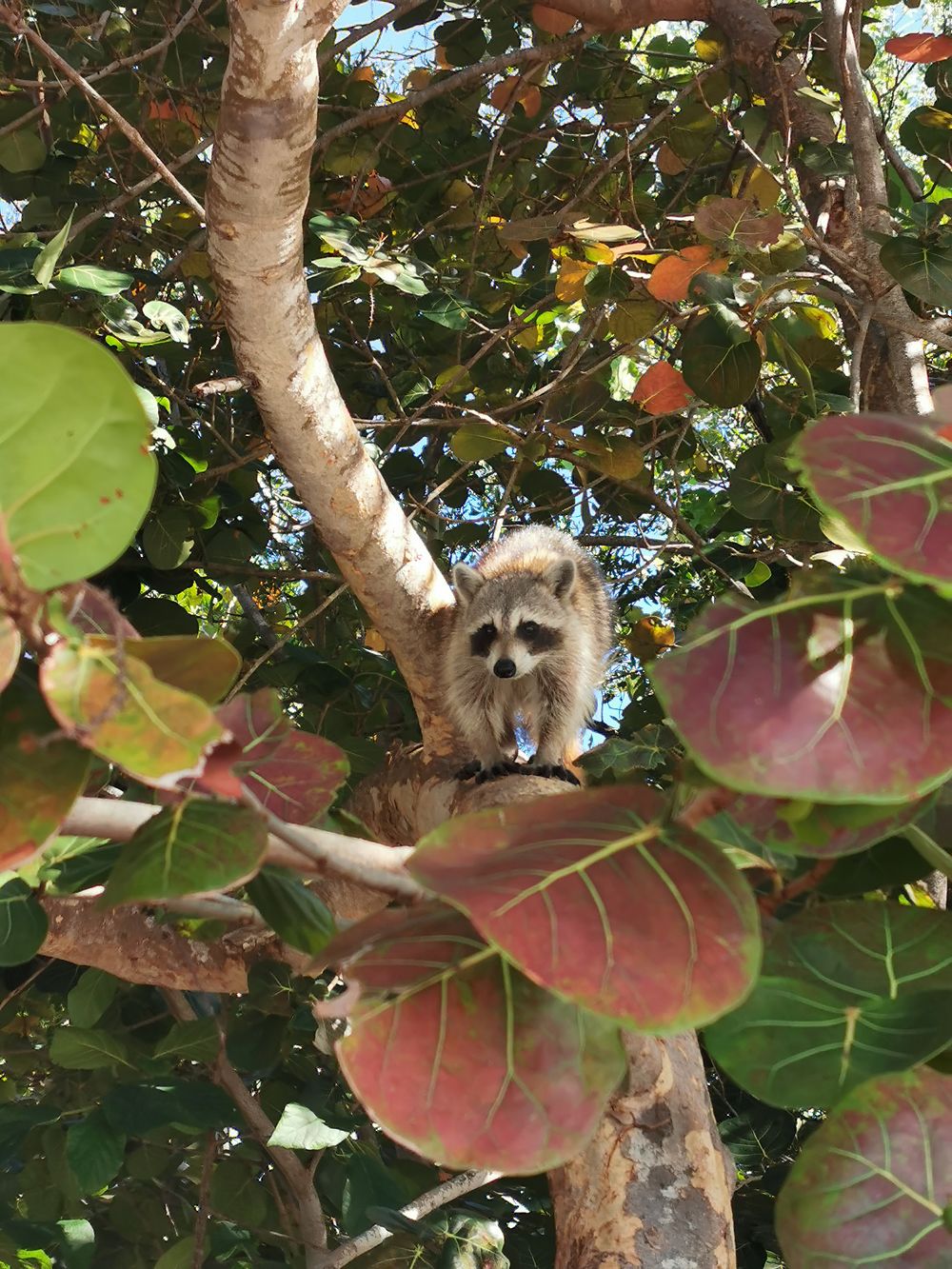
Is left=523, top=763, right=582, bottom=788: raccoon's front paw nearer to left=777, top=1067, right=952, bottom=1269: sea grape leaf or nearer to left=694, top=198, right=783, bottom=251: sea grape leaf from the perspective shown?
left=694, top=198, right=783, bottom=251: sea grape leaf

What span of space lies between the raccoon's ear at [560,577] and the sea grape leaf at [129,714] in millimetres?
4056

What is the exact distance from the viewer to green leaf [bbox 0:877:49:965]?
3.34ft

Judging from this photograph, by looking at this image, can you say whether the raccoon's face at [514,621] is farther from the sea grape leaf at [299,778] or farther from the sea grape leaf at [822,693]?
the sea grape leaf at [822,693]

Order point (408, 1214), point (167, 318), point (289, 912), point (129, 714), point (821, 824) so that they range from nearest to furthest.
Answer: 1. point (129, 714)
2. point (821, 824)
3. point (289, 912)
4. point (408, 1214)
5. point (167, 318)

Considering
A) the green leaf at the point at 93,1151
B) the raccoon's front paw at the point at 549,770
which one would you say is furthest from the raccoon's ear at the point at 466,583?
the green leaf at the point at 93,1151

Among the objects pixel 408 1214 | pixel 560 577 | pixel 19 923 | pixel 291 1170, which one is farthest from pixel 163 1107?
pixel 560 577

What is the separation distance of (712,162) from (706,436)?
5.36 feet

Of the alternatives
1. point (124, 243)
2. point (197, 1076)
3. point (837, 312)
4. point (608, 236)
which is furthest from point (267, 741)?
point (124, 243)

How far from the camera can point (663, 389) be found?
120 inches

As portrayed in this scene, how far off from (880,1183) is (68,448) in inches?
23.0

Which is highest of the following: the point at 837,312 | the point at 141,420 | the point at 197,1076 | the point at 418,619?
the point at 141,420

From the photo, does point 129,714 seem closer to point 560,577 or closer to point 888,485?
point 888,485

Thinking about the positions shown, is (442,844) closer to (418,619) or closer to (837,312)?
(418,619)

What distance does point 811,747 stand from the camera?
1.97 feet
